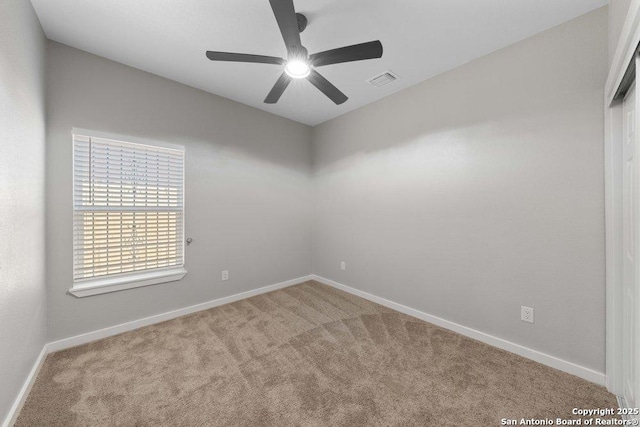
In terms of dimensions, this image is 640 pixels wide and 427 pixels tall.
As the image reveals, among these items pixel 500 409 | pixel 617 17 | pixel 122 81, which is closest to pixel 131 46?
pixel 122 81

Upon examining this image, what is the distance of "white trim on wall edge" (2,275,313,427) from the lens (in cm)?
146

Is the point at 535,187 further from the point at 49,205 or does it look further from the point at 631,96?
the point at 49,205

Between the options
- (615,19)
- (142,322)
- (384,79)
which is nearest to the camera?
(615,19)

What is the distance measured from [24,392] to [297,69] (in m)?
2.72

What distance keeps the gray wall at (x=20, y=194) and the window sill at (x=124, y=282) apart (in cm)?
25

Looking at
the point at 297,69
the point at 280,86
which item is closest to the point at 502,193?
the point at 297,69

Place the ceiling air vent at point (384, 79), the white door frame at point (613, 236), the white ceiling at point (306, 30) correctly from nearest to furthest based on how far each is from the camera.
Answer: the white door frame at point (613, 236) < the white ceiling at point (306, 30) < the ceiling air vent at point (384, 79)

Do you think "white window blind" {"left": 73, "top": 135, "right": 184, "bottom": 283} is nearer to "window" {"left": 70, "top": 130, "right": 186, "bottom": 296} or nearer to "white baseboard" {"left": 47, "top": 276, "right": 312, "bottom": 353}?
"window" {"left": 70, "top": 130, "right": 186, "bottom": 296}

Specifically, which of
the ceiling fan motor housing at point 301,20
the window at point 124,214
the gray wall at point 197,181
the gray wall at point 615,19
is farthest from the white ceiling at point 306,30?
the window at point 124,214

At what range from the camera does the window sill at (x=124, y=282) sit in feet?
7.08

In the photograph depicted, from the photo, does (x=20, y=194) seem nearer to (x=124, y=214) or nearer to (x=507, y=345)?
(x=124, y=214)

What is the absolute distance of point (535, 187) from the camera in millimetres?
1926

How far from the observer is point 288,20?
50.8 inches

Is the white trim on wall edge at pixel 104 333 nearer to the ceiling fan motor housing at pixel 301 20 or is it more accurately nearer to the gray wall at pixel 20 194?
the gray wall at pixel 20 194
